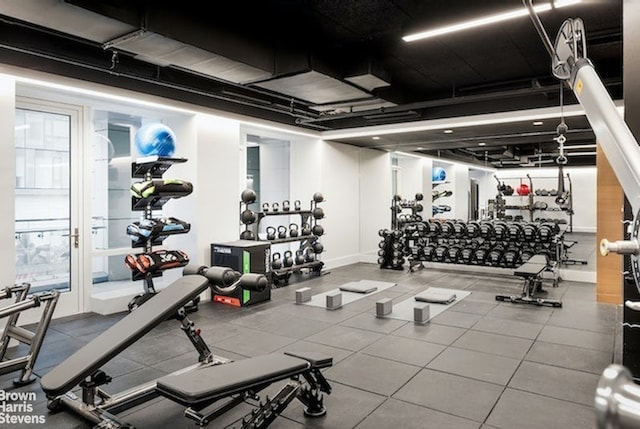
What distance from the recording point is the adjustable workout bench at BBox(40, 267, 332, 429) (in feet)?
7.29

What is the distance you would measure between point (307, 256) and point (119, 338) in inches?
206

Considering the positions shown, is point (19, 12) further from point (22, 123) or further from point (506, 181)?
point (506, 181)

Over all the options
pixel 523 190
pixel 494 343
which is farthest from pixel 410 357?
pixel 523 190

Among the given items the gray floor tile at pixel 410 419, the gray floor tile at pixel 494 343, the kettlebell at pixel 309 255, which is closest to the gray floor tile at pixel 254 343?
the gray floor tile at pixel 410 419

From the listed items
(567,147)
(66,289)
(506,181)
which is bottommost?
(66,289)

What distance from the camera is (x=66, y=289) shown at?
526cm

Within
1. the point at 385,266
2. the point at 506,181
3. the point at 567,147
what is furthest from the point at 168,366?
the point at 567,147

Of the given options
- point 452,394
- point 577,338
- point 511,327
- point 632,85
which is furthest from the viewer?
point 511,327

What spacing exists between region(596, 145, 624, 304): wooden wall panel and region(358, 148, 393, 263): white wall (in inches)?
177

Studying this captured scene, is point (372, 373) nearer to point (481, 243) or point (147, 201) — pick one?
point (147, 201)

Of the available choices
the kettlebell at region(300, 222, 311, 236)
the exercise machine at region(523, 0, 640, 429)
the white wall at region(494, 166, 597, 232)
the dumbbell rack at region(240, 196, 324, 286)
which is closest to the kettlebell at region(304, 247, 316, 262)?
the dumbbell rack at region(240, 196, 324, 286)

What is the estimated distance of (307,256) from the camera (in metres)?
7.70

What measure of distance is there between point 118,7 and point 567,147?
757cm

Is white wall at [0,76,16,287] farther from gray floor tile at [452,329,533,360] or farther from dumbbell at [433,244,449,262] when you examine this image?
dumbbell at [433,244,449,262]
